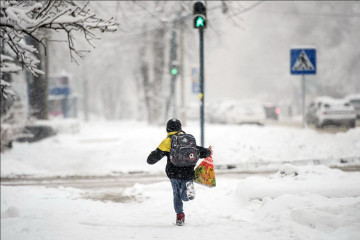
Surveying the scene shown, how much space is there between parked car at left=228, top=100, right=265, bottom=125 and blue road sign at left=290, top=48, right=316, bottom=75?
1040cm

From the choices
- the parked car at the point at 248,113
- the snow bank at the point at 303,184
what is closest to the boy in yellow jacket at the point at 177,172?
the snow bank at the point at 303,184

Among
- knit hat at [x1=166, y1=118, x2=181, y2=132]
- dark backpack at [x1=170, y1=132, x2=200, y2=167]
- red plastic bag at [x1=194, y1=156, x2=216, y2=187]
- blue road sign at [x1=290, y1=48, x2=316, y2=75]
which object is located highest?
blue road sign at [x1=290, y1=48, x2=316, y2=75]

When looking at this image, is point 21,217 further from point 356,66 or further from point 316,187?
point 356,66

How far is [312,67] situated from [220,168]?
4.29 meters

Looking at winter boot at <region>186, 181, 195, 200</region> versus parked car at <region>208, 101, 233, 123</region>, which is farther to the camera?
parked car at <region>208, 101, 233, 123</region>

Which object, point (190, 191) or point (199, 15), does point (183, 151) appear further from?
point (199, 15)

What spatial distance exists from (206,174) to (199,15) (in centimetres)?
536

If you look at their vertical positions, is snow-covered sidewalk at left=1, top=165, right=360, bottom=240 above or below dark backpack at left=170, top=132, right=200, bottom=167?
below

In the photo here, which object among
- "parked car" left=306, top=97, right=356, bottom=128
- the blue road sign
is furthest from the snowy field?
"parked car" left=306, top=97, right=356, bottom=128

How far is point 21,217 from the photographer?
653cm

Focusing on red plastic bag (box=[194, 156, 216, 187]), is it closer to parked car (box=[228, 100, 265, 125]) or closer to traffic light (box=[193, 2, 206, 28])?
traffic light (box=[193, 2, 206, 28])

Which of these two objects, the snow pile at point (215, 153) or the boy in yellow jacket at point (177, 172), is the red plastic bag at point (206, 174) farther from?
the snow pile at point (215, 153)

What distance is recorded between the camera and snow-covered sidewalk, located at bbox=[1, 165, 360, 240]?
209 inches

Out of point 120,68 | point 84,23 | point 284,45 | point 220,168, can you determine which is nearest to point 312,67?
point 220,168
